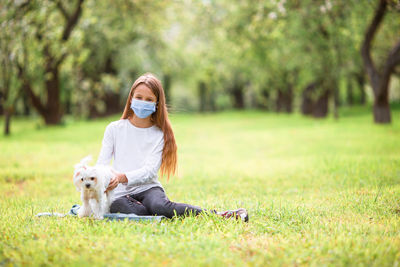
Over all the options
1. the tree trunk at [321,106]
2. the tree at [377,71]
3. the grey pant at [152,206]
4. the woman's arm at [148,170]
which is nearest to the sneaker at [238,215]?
the grey pant at [152,206]

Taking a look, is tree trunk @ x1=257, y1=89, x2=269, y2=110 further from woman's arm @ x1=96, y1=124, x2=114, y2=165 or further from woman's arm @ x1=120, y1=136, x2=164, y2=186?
woman's arm @ x1=96, y1=124, x2=114, y2=165

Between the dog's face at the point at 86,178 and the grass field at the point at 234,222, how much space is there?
40cm

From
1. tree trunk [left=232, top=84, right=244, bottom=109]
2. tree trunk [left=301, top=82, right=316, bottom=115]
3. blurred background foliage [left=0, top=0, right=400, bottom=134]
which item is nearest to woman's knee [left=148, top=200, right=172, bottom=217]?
blurred background foliage [left=0, top=0, right=400, bottom=134]

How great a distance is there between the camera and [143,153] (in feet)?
15.4

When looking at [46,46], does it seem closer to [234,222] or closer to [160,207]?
[160,207]

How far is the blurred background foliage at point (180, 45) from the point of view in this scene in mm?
15273

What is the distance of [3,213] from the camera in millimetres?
4867

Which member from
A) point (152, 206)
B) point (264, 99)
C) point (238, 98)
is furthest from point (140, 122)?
point (238, 98)

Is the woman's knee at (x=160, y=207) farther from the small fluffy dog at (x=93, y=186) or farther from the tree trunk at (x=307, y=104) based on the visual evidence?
the tree trunk at (x=307, y=104)

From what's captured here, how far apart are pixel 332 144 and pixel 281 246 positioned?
1009 centimetres

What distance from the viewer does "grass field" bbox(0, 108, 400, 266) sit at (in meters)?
3.20

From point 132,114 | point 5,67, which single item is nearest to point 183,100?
point 5,67

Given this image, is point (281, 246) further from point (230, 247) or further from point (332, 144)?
point (332, 144)

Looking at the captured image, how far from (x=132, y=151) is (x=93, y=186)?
0.75 meters
